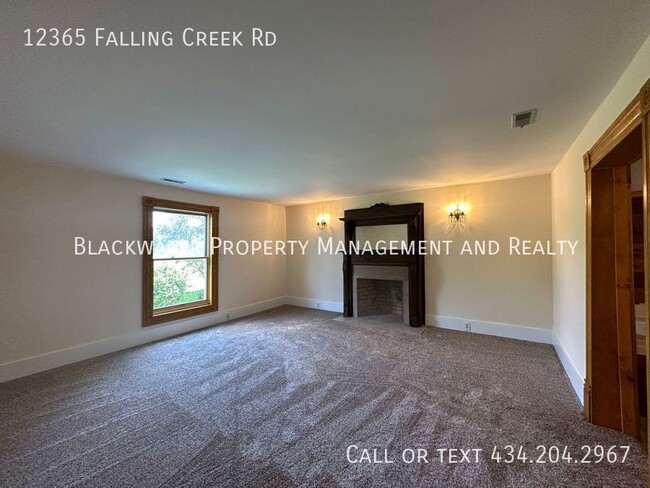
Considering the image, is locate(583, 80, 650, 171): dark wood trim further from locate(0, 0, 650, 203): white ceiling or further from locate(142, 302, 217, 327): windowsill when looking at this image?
locate(142, 302, 217, 327): windowsill

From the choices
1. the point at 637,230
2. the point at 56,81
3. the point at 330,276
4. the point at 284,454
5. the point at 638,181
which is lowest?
the point at 284,454

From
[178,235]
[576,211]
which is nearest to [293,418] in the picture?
[576,211]

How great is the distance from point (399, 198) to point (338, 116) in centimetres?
321

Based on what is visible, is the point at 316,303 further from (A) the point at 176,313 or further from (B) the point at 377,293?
(A) the point at 176,313

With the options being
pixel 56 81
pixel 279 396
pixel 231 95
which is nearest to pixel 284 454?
pixel 279 396

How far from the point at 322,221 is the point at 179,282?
302 centimetres

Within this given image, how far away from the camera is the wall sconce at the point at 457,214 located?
172 inches

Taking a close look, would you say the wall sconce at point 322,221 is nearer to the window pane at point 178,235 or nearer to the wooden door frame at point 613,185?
the window pane at point 178,235

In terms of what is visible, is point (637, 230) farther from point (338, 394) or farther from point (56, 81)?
point (56, 81)

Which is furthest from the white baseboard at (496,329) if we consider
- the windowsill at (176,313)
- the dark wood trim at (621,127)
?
the windowsill at (176,313)

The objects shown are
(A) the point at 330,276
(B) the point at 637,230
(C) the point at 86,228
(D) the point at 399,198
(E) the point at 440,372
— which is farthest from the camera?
(A) the point at 330,276

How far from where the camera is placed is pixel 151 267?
161 inches

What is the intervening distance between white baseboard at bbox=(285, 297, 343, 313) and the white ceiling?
368 centimetres

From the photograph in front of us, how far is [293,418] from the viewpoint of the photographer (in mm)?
2188
